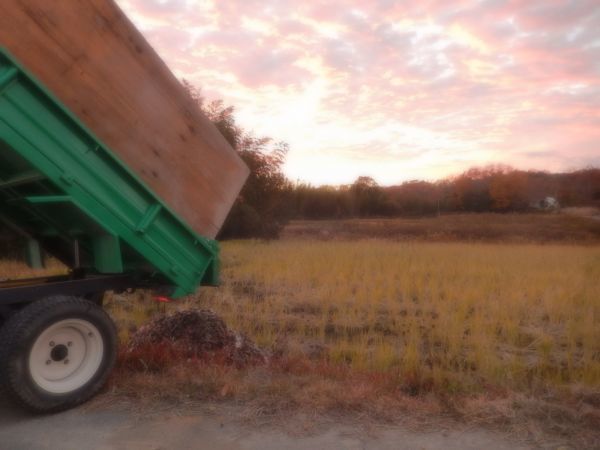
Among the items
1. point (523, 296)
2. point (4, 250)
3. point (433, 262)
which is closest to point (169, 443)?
point (523, 296)

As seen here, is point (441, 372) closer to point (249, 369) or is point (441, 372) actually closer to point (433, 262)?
point (249, 369)

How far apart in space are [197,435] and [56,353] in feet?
4.49

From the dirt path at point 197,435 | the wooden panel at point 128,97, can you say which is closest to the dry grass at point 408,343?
the dirt path at point 197,435

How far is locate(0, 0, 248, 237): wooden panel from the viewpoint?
394 cm

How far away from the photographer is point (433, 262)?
14117 mm

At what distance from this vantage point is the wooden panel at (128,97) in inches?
155

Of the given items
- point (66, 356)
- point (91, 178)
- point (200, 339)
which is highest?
point (91, 178)

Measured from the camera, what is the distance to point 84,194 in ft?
12.9

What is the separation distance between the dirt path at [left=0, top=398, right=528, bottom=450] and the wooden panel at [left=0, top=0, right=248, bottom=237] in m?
1.77

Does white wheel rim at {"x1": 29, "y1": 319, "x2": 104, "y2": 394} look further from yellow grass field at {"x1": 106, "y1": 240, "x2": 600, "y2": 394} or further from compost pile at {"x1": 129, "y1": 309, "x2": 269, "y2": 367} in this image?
yellow grass field at {"x1": 106, "y1": 240, "x2": 600, "y2": 394}

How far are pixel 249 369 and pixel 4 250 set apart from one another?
1186 centimetres

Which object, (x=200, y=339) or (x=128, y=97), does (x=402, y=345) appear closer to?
(x=200, y=339)

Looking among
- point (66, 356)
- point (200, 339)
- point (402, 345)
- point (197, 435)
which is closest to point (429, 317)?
point (402, 345)

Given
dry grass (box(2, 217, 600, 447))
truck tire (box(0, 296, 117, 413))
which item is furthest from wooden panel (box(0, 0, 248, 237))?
dry grass (box(2, 217, 600, 447))
